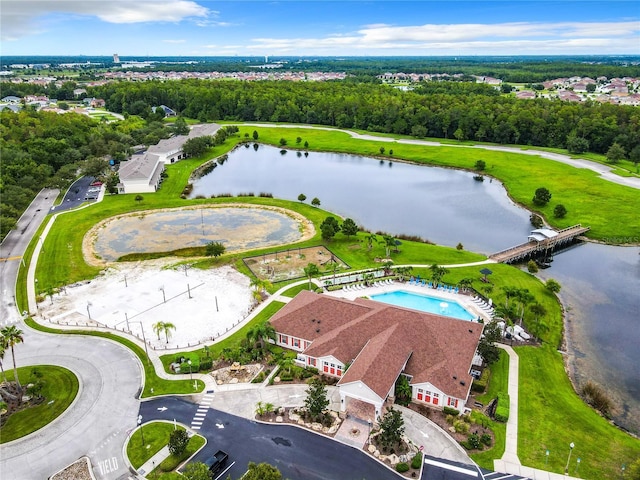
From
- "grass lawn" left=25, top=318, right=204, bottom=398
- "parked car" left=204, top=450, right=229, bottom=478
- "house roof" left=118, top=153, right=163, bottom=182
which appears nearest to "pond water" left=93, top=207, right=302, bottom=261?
"house roof" left=118, top=153, right=163, bottom=182

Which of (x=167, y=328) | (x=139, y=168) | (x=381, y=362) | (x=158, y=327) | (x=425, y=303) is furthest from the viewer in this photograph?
(x=139, y=168)

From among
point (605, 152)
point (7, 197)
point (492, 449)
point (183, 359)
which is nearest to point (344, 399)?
point (492, 449)

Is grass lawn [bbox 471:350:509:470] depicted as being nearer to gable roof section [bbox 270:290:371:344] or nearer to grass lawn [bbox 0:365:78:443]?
gable roof section [bbox 270:290:371:344]

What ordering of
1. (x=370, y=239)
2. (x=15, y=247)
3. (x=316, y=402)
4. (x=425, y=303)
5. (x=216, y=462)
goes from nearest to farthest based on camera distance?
1. (x=216, y=462)
2. (x=316, y=402)
3. (x=425, y=303)
4. (x=15, y=247)
5. (x=370, y=239)

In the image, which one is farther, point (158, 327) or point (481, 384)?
point (158, 327)

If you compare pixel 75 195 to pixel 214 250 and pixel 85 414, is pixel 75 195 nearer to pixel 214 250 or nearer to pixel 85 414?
pixel 214 250

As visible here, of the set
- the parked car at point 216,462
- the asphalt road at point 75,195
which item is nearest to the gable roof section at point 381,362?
the parked car at point 216,462

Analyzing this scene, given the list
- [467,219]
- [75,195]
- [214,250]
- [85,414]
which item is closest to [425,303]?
[214,250]
